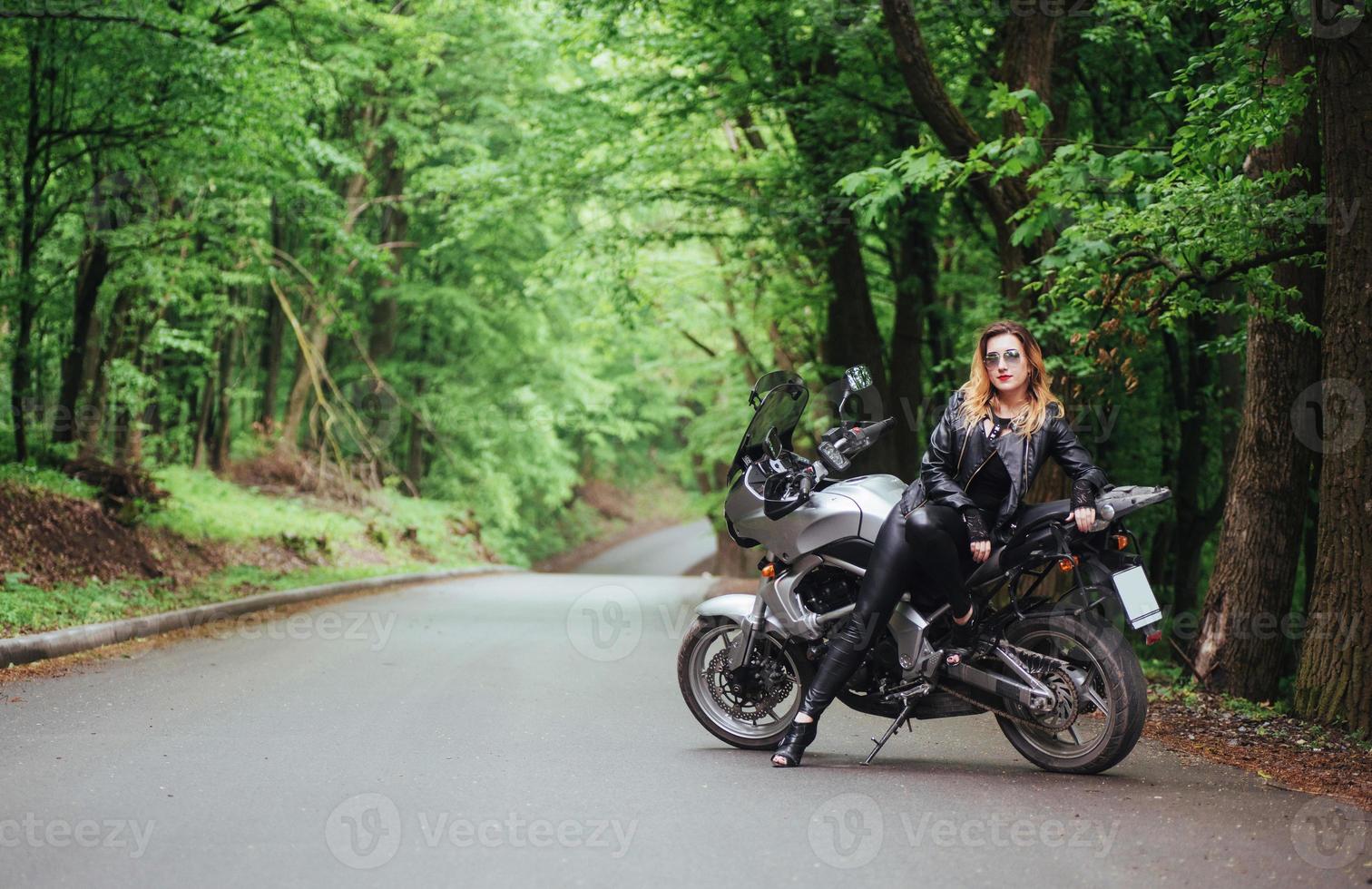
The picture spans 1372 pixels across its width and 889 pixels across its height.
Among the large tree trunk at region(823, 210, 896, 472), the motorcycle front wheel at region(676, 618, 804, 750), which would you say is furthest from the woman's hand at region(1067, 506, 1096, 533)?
the large tree trunk at region(823, 210, 896, 472)

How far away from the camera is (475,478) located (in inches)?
1320

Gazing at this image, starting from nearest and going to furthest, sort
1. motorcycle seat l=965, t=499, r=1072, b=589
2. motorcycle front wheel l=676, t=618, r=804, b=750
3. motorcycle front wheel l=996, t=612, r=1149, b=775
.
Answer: motorcycle front wheel l=996, t=612, r=1149, b=775, motorcycle seat l=965, t=499, r=1072, b=589, motorcycle front wheel l=676, t=618, r=804, b=750

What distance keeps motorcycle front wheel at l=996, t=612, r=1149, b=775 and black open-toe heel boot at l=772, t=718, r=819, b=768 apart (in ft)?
3.24

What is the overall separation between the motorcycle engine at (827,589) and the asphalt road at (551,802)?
797mm

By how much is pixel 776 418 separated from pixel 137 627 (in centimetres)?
718

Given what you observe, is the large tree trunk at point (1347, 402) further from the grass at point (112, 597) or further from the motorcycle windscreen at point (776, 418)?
the grass at point (112, 597)

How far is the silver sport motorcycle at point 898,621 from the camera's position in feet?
18.5

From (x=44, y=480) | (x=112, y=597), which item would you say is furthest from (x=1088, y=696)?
(x=44, y=480)

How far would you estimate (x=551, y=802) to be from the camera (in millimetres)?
5352

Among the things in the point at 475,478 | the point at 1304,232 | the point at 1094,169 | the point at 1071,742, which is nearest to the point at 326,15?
the point at 1094,169

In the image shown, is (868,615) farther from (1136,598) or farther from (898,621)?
(1136,598)

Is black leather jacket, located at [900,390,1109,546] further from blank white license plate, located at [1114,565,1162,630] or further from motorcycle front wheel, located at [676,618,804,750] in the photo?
motorcycle front wheel, located at [676,618,804,750]

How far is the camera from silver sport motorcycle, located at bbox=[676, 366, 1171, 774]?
5.62 meters

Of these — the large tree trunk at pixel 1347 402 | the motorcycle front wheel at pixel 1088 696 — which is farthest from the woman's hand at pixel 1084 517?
the large tree trunk at pixel 1347 402
